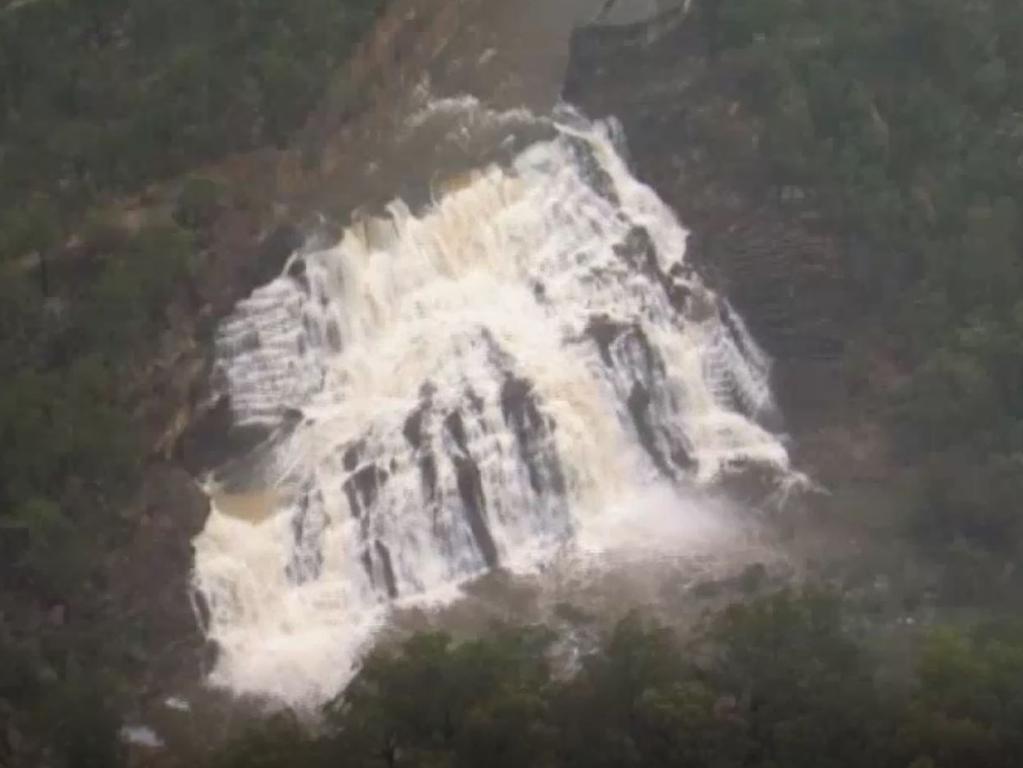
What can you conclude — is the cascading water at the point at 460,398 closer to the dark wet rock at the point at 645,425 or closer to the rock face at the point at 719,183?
the dark wet rock at the point at 645,425

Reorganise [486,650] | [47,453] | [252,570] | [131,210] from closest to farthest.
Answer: [486,650]
[47,453]
[252,570]
[131,210]

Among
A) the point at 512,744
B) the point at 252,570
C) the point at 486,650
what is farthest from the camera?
the point at 252,570

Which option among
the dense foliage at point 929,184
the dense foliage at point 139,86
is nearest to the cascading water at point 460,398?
the dense foliage at point 929,184

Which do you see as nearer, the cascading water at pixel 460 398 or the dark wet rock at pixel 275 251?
the cascading water at pixel 460 398

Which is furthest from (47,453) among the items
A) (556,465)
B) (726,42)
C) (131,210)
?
(726,42)

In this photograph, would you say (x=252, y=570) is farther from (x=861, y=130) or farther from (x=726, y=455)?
(x=861, y=130)

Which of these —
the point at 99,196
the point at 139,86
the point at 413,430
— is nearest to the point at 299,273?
the point at 413,430

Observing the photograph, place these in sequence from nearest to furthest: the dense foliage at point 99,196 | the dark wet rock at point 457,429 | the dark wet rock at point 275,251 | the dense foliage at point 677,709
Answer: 1. the dense foliage at point 677,709
2. the dense foliage at point 99,196
3. the dark wet rock at point 457,429
4. the dark wet rock at point 275,251

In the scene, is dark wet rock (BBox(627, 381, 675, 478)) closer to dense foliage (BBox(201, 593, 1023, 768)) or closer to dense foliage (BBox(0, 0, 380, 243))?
dense foliage (BBox(0, 0, 380, 243))
